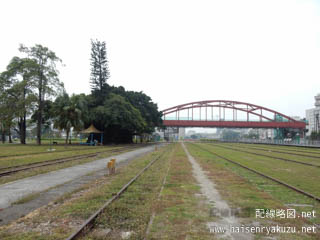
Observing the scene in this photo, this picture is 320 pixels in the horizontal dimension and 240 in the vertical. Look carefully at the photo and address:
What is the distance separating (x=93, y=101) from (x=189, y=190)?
4772 cm

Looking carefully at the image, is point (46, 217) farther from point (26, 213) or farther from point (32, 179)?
point (32, 179)

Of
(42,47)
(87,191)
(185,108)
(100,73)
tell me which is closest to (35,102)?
(42,47)

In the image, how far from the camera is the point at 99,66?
6088cm

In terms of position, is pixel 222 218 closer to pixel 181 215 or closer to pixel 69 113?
pixel 181 215

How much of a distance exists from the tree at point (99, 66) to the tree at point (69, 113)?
562 inches

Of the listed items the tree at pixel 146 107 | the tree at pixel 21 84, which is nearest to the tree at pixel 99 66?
the tree at pixel 146 107

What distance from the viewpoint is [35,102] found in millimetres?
44500

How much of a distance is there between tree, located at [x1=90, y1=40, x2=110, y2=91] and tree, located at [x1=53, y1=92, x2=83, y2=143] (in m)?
14.3

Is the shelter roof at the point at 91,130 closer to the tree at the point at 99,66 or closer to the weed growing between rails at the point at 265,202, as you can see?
the tree at the point at 99,66

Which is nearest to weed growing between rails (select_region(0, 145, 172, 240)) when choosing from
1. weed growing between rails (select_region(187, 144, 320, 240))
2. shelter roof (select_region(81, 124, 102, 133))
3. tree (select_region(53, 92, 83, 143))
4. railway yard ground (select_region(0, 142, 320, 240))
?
railway yard ground (select_region(0, 142, 320, 240))

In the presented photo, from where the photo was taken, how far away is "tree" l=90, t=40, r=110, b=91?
60.3 m

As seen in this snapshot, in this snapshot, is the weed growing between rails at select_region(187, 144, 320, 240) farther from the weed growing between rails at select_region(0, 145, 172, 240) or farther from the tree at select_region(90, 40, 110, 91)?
the tree at select_region(90, 40, 110, 91)

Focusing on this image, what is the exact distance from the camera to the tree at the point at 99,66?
198ft

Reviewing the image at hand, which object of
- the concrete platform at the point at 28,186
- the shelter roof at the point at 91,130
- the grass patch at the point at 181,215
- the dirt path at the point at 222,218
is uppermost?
the shelter roof at the point at 91,130
